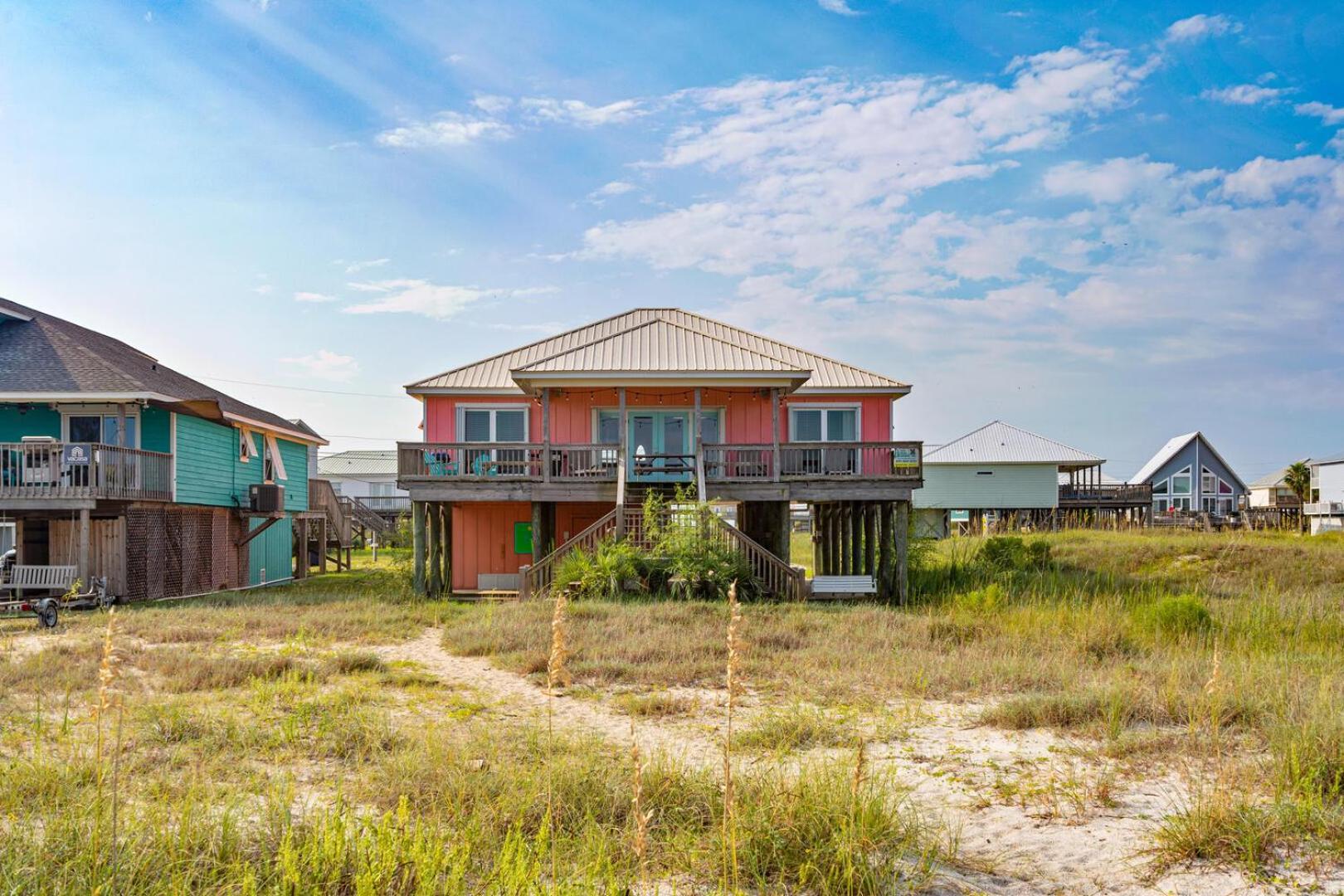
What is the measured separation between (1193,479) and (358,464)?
5310 centimetres

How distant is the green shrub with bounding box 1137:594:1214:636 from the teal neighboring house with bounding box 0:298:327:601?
18636 millimetres

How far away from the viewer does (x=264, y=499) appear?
25.5 m

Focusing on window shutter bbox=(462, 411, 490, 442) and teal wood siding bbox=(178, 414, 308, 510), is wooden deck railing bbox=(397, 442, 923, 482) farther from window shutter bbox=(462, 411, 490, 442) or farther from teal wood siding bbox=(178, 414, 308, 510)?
teal wood siding bbox=(178, 414, 308, 510)

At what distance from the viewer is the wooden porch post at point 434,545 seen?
21406mm

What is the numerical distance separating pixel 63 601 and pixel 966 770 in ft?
56.1

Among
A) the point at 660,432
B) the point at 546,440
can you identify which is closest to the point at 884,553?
the point at 660,432

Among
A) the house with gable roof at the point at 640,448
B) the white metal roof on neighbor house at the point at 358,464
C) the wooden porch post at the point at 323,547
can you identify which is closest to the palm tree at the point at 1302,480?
the house with gable roof at the point at 640,448

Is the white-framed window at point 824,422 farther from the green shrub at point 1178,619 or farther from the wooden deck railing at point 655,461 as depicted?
the green shrub at point 1178,619

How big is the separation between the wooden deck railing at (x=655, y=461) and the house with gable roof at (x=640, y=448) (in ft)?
0.17

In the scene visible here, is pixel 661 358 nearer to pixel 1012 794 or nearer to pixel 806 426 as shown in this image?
pixel 806 426

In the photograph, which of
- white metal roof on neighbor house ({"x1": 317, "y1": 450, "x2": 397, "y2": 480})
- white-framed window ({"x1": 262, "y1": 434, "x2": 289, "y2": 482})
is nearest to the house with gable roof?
white-framed window ({"x1": 262, "y1": 434, "x2": 289, "y2": 482})

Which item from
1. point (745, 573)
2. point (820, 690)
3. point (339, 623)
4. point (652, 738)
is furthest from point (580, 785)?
point (745, 573)

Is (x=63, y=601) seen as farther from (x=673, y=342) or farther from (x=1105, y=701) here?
(x=1105, y=701)

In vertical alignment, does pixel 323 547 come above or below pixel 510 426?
below
